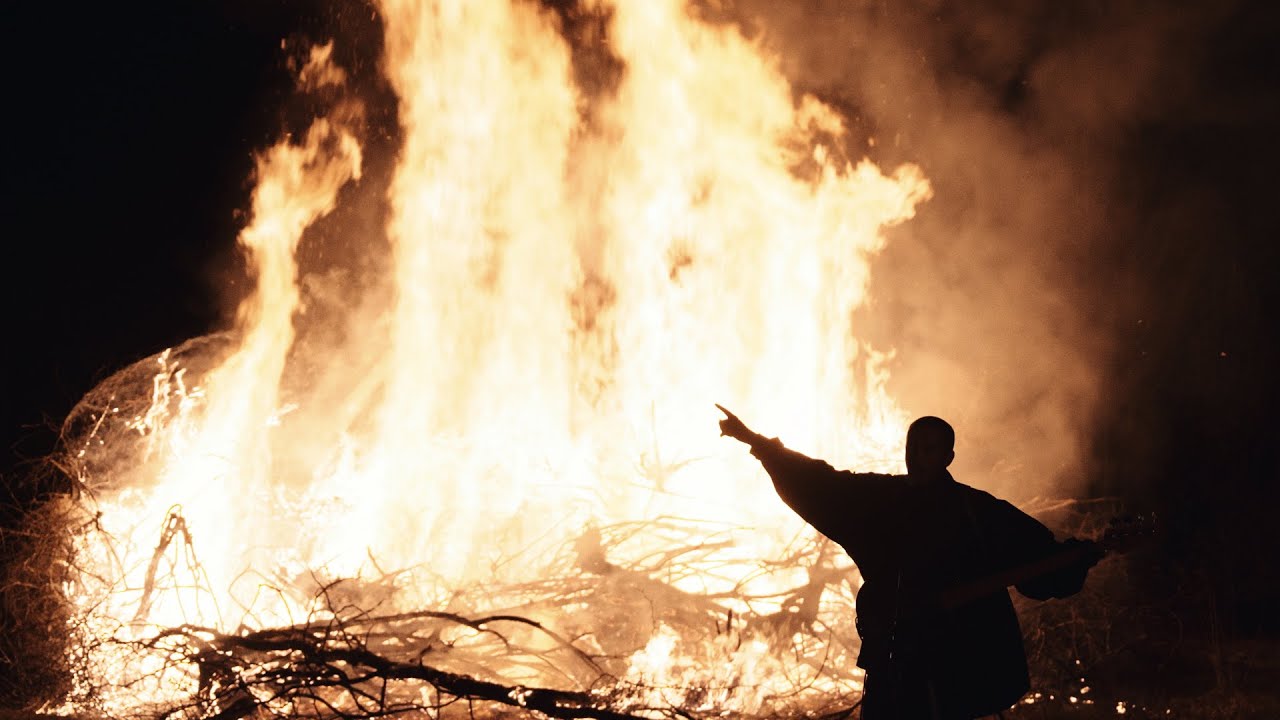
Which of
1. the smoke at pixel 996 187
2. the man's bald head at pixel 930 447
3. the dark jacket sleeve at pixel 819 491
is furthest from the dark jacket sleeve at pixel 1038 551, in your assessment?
the smoke at pixel 996 187

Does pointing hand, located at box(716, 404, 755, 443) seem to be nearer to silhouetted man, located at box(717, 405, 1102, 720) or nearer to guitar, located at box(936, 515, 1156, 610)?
silhouetted man, located at box(717, 405, 1102, 720)

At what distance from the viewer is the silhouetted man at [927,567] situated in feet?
8.36

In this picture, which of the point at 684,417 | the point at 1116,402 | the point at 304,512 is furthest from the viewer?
the point at 1116,402

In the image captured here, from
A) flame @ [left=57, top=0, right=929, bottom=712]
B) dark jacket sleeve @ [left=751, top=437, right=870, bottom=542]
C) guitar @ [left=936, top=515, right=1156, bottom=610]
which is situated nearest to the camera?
guitar @ [left=936, top=515, right=1156, bottom=610]

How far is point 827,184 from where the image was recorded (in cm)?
694

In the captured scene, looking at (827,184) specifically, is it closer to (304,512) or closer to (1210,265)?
(1210,265)

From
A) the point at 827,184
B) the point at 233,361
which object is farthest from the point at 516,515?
the point at 827,184

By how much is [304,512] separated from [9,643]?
6.01 feet

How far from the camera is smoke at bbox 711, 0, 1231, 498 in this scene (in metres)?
7.35

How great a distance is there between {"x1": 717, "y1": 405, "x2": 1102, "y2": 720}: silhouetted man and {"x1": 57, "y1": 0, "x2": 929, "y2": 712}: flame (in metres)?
3.49

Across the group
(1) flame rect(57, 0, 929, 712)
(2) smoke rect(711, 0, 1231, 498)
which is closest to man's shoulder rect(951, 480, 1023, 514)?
(1) flame rect(57, 0, 929, 712)

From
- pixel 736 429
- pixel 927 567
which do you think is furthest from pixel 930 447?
pixel 736 429

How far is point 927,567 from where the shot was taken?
257 cm

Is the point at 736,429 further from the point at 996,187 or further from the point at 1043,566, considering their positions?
the point at 996,187
